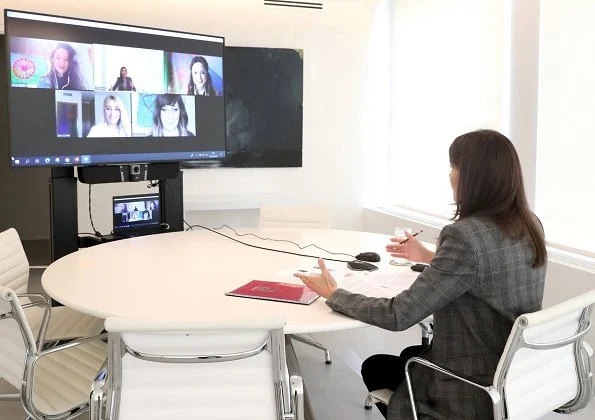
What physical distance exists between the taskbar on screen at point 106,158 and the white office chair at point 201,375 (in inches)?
90.5

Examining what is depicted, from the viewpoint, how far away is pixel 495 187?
1.96 m

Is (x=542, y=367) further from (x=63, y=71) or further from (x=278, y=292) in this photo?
→ (x=63, y=71)

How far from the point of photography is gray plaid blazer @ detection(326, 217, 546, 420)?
1.89 meters

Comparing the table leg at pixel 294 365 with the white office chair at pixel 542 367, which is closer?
the white office chair at pixel 542 367

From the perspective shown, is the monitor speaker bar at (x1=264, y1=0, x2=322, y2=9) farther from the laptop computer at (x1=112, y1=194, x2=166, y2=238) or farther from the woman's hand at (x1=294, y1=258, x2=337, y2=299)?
the woman's hand at (x1=294, y1=258, x2=337, y2=299)

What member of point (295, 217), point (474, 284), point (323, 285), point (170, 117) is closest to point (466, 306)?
point (474, 284)

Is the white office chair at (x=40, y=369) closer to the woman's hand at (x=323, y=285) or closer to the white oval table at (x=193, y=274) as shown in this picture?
the white oval table at (x=193, y=274)

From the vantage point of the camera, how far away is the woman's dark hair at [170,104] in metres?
4.32

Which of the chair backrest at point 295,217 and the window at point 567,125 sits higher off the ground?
the window at point 567,125

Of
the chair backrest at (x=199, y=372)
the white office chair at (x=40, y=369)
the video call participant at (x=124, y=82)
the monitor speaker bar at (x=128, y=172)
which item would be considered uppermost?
the video call participant at (x=124, y=82)

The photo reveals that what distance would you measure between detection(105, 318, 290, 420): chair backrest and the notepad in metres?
0.53

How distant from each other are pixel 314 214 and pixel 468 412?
2517mm

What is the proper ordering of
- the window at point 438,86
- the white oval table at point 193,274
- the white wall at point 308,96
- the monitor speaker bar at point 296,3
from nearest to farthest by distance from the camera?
1. the white oval table at point 193,274
2. the window at point 438,86
3. the white wall at point 308,96
4. the monitor speaker bar at point 296,3

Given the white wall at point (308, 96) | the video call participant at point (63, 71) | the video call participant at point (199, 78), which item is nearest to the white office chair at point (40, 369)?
the video call participant at point (63, 71)
